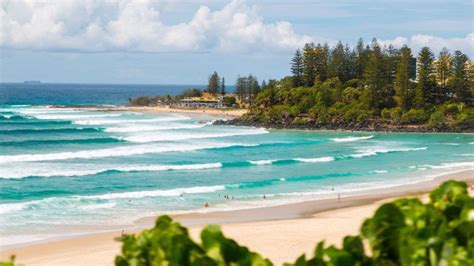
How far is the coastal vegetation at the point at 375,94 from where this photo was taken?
68.4 meters

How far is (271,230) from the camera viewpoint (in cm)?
2164

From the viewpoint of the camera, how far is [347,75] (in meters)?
84.9

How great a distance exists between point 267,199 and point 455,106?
1837 inches

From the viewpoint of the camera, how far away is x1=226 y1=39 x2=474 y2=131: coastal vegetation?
68375 millimetres

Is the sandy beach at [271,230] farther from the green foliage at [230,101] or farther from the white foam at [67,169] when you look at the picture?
the green foliage at [230,101]

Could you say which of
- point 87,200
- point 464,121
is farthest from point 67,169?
point 464,121

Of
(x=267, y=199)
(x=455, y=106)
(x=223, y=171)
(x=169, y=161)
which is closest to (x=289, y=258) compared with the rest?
(x=267, y=199)

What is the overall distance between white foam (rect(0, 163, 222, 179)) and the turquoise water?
6 centimetres

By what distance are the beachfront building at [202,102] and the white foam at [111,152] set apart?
54975 mm

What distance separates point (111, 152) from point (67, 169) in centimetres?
887

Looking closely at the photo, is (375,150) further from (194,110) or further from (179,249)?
(194,110)

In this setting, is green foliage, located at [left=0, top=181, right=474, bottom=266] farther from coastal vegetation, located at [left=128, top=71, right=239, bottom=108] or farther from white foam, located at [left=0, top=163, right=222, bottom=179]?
coastal vegetation, located at [left=128, top=71, right=239, bottom=108]

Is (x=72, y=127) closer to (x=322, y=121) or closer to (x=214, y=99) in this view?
(x=322, y=121)

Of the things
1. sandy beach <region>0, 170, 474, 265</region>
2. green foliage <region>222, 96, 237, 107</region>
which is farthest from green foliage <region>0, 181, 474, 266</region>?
green foliage <region>222, 96, 237, 107</region>
